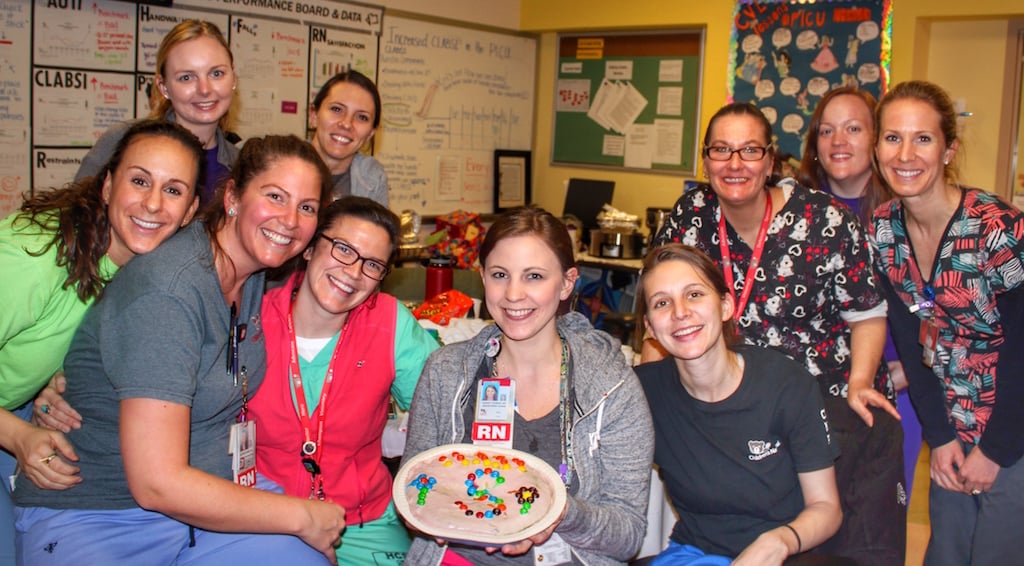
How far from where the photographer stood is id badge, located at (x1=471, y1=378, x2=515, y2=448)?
7.12 feet

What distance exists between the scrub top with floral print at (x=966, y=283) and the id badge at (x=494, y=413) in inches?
52.1

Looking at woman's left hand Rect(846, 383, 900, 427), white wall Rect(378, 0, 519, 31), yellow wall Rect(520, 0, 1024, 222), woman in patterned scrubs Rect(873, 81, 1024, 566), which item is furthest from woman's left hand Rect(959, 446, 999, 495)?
white wall Rect(378, 0, 519, 31)

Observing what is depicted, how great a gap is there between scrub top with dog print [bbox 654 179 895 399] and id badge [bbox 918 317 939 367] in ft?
0.46

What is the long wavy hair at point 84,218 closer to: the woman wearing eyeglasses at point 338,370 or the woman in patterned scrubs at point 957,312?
the woman wearing eyeglasses at point 338,370

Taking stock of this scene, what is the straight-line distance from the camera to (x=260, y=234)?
214 centimetres

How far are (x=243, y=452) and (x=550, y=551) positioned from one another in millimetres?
797

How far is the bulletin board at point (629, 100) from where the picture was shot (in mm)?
6648

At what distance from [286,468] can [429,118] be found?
4.72 meters

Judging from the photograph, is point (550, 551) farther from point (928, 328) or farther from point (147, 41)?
point (147, 41)

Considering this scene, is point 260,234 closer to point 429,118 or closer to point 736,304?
point 736,304

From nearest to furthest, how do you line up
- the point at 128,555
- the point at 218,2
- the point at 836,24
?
1. the point at 128,555
2. the point at 218,2
3. the point at 836,24

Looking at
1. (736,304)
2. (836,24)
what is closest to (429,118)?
(836,24)

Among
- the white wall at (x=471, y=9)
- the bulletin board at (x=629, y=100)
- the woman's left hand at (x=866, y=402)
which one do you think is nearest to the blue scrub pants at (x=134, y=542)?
the woman's left hand at (x=866, y=402)

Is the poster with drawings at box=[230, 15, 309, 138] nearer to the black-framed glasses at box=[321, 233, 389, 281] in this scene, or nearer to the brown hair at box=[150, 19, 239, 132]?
the brown hair at box=[150, 19, 239, 132]
